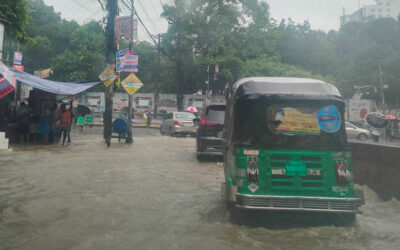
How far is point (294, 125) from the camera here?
193 inches

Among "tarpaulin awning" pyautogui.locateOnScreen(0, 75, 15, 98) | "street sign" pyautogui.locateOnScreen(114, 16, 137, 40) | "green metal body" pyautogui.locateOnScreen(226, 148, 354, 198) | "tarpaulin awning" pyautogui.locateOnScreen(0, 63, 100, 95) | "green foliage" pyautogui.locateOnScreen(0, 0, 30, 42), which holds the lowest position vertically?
"green metal body" pyautogui.locateOnScreen(226, 148, 354, 198)

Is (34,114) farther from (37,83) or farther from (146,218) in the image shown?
(146,218)

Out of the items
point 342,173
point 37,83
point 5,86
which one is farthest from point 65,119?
point 342,173

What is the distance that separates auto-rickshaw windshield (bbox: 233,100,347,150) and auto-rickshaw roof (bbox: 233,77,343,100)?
4.7 inches

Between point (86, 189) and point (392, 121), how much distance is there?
A: 1901 centimetres

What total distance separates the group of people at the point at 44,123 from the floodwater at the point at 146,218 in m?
6.67

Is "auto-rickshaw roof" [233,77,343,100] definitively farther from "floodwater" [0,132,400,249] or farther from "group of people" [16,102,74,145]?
"group of people" [16,102,74,145]

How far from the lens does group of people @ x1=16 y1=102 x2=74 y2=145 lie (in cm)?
1562

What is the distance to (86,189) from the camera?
277 inches

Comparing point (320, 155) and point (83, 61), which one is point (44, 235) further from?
point (83, 61)

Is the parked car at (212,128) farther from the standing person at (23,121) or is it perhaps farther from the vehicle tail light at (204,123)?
the standing person at (23,121)

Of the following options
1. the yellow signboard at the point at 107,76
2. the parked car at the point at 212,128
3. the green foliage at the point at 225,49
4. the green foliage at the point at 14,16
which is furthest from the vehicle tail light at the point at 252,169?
the green foliage at the point at 225,49

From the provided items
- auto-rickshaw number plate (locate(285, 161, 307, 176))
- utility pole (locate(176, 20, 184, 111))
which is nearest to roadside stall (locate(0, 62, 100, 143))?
auto-rickshaw number plate (locate(285, 161, 307, 176))

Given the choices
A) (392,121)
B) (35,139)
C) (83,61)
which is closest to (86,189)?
(35,139)
